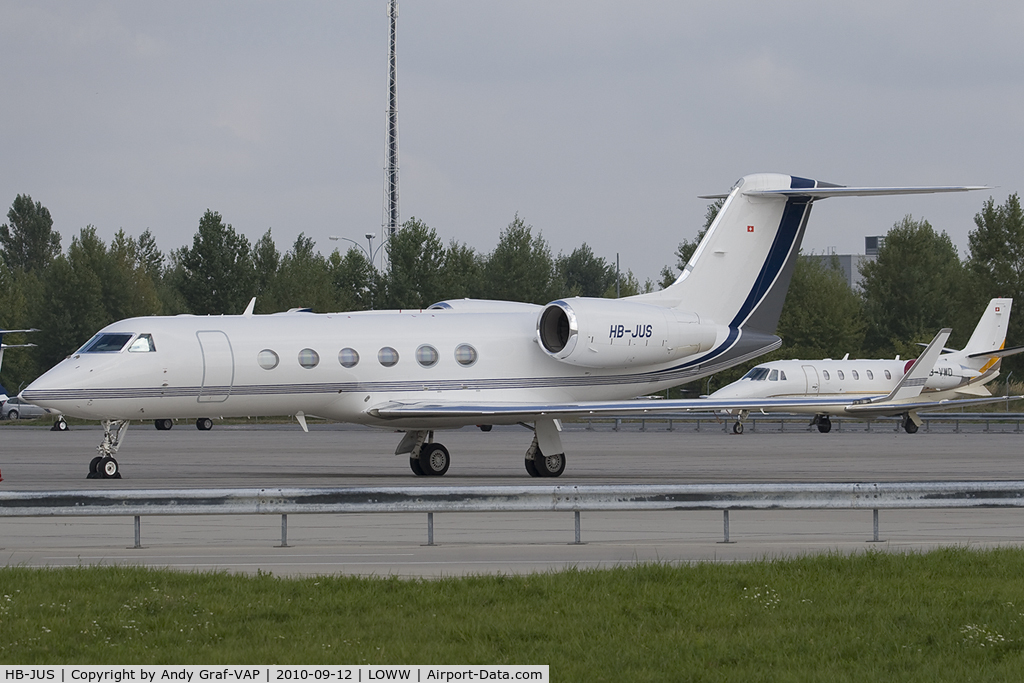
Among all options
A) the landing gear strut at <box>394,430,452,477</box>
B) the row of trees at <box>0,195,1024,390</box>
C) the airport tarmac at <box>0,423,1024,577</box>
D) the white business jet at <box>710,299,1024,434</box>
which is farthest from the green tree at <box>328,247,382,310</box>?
the landing gear strut at <box>394,430,452,477</box>

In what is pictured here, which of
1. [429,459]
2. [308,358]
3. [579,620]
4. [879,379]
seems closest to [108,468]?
[308,358]

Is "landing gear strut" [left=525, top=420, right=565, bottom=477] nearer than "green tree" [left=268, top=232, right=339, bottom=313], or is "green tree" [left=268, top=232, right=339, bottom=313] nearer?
"landing gear strut" [left=525, top=420, right=565, bottom=477]

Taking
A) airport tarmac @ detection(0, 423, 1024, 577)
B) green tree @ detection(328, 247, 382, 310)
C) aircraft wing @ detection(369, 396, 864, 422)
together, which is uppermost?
green tree @ detection(328, 247, 382, 310)

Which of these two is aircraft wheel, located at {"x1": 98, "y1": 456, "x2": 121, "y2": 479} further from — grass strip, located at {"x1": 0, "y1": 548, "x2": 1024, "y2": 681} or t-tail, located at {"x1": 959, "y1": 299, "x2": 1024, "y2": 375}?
t-tail, located at {"x1": 959, "y1": 299, "x2": 1024, "y2": 375}

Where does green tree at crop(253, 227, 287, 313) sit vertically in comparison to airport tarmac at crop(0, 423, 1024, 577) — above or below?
above

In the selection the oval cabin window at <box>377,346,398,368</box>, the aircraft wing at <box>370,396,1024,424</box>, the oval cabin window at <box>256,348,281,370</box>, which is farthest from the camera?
the oval cabin window at <box>377,346,398,368</box>

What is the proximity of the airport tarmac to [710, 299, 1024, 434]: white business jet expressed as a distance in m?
13.0

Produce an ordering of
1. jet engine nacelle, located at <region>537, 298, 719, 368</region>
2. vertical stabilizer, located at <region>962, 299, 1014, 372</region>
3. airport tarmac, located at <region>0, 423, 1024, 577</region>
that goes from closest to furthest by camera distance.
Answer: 1. airport tarmac, located at <region>0, 423, 1024, 577</region>
2. jet engine nacelle, located at <region>537, 298, 719, 368</region>
3. vertical stabilizer, located at <region>962, 299, 1014, 372</region>

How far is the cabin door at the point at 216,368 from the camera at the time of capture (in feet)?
64.7

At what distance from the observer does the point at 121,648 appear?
23.0 ft

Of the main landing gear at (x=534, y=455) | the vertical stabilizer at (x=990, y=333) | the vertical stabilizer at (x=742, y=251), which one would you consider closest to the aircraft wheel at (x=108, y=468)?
the main landing gear at (x=534, y=455)

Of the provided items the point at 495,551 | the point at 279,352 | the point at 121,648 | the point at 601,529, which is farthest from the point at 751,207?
the point at 121,648

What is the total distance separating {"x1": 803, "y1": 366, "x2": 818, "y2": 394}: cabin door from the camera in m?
42.4

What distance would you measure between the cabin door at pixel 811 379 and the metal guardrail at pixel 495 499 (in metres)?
30.7
